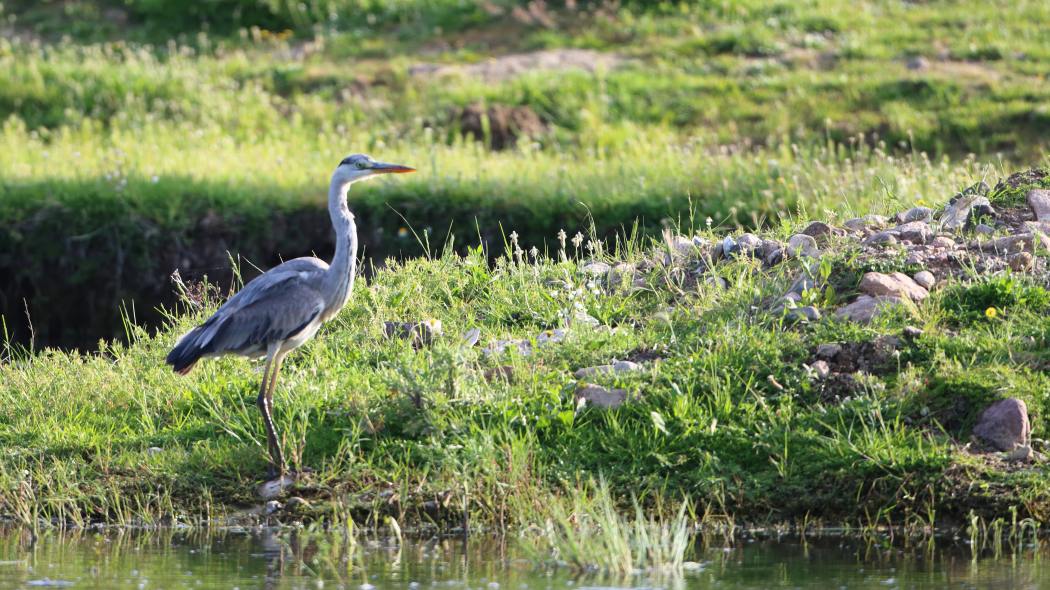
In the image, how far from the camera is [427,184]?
43.7 feet

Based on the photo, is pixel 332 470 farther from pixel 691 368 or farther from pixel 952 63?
pixel 952 63

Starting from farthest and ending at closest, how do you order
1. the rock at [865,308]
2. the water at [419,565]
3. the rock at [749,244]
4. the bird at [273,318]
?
the rock at [749,244] < the rock at [865,308] < the bird at [273,318] < the water at [419,565]

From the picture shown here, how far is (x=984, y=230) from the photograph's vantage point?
8719mm

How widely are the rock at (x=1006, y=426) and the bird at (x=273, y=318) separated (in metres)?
3.09

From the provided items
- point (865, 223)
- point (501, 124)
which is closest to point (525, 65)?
point (501, 124)


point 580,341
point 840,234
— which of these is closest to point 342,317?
point 580,341

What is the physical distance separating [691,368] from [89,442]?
3.18 m

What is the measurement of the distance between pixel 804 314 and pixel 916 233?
1.31 m

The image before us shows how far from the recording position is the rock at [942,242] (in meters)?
8.48

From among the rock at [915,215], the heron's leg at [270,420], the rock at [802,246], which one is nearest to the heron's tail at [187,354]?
the heron's leg at [270,420]

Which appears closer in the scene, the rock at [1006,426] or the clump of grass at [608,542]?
the clump of grass at [608,542]

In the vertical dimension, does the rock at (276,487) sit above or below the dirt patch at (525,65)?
below

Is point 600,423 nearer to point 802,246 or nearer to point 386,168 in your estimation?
point 386,168

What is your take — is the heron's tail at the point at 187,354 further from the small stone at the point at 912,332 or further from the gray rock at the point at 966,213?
the gray rock at the point at 966,213
